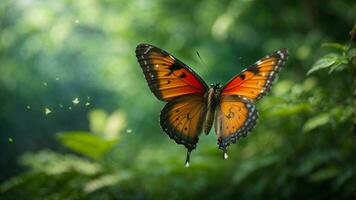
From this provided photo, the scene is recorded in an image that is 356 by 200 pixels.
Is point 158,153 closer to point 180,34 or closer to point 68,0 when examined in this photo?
point 180,34

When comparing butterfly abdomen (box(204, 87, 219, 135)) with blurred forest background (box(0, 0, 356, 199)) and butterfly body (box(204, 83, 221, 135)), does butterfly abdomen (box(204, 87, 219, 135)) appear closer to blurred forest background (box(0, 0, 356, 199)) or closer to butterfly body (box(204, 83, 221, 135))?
butterfly body (box(204, 83, 221, 135))

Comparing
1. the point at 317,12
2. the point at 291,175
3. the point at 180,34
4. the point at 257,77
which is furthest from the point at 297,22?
the point at 257,77

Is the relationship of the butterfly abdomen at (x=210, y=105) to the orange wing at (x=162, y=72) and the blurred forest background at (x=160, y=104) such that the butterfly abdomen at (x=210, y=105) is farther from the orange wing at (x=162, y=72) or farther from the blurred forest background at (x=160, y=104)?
the blurred forest background at (x=160, y=104)

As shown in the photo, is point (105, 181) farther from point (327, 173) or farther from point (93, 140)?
point (327, 173)

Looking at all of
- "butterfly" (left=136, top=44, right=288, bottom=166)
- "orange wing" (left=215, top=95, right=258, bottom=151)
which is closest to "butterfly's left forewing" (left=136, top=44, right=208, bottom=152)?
"butterfly" (left=136, top=44, right=288, bottom=166)

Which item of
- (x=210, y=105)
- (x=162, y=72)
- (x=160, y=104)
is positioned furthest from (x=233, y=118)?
(x=160, y=104)

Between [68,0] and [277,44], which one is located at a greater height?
[68,0]
